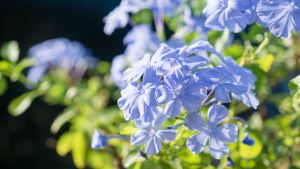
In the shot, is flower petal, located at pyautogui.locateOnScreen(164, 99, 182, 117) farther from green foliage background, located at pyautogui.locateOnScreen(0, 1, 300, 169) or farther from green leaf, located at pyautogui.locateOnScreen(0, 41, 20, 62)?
green leaf, located at pyautogui.locateOnScreen(0, 41, 20, 62)

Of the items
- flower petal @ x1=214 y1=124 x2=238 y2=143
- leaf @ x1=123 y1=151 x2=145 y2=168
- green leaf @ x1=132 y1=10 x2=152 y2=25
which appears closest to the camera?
flower petal @ x1=214 y1=124 x2=238 y2=143

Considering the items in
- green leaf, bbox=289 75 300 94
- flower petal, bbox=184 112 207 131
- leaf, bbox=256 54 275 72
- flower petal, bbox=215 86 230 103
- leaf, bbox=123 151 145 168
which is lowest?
leaf, bbox=123 151 145 168

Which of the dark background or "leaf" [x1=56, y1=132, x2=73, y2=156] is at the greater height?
"leaf" [x1=56, y1=132, x2=73, y2=156]

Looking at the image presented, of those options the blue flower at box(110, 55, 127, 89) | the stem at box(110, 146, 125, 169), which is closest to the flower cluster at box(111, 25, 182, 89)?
the blue flower at box(110, 55, 127, 89)

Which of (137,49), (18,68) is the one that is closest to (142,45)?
(137,49)

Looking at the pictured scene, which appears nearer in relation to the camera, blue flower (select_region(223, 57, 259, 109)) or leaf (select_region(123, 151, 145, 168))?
blue flower (select_region(223, 57, 259, 109))

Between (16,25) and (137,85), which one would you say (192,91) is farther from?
(16,25)
